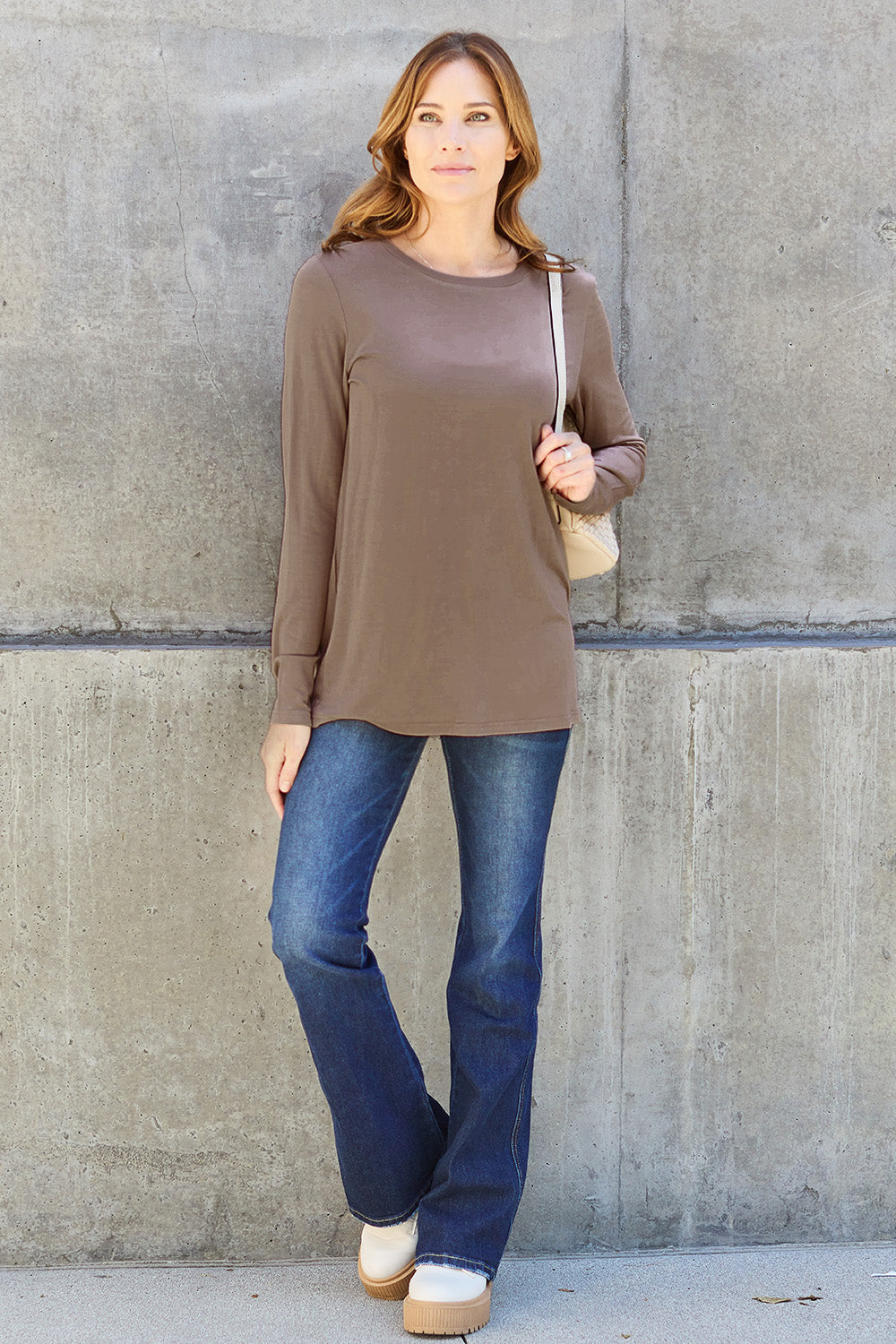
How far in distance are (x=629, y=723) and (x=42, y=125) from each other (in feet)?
6.33

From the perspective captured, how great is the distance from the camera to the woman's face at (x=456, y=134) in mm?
2268

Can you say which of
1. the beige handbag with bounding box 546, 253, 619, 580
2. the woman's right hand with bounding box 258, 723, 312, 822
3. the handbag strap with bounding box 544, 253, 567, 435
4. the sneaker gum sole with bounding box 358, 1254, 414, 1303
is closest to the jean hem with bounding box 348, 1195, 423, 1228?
the sneaker gum sole with bounding box 358, 1254, 414, 1303

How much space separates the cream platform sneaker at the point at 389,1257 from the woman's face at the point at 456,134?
2047mm

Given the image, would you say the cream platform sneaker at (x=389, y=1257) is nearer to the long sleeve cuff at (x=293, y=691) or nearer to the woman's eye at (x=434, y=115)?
the long sleeve cuff at (x=293, y=691)

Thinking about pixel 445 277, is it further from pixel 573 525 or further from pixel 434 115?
pixel 573 525

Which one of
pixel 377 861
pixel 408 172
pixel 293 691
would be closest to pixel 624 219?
pixel 408 172

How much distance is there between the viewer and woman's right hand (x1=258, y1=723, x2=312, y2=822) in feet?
7.55

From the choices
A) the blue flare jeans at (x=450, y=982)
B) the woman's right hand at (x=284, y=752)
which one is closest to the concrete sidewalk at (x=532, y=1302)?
the blue flare jeans at (x=450, y=982)

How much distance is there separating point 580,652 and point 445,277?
0.94m

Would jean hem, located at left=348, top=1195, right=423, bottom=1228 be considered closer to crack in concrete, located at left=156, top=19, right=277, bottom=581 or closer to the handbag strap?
crack in concrete, located at left=156, top=19, right=277, bottom=581

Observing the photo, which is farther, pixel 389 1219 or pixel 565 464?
pixel 389 1219

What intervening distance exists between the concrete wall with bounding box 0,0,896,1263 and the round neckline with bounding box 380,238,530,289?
21.0 inches

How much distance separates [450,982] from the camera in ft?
7.95

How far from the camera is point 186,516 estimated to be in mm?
2797
